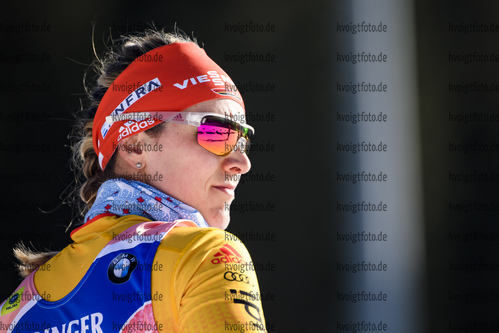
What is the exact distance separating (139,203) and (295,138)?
204 cm

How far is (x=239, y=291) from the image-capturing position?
1.07m

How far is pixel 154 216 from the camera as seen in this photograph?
142 centimetres

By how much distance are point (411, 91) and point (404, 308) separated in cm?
130

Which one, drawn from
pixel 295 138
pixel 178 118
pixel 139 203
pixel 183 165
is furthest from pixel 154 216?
pixel 295 138

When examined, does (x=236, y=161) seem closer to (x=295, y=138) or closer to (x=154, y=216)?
(x=154, y=216)

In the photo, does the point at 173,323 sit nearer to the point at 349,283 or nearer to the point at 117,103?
the point at 117,103

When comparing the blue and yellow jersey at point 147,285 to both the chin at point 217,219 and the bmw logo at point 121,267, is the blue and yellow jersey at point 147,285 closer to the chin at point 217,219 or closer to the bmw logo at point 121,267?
the bmw logo at point 121,267

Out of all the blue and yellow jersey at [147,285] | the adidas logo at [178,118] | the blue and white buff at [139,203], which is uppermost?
the adidas logo at [178,118]

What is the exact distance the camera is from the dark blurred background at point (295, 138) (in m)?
3.30

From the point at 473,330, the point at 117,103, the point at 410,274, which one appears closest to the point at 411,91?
the point at 410,274

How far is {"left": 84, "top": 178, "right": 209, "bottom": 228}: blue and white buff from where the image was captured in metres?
1.42

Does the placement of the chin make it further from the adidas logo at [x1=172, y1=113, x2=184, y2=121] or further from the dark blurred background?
the dark blurred background

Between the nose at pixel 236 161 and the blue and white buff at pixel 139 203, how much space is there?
18cm

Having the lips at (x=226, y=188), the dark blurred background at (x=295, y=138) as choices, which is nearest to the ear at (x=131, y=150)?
the lips at (x=226, y=188)
